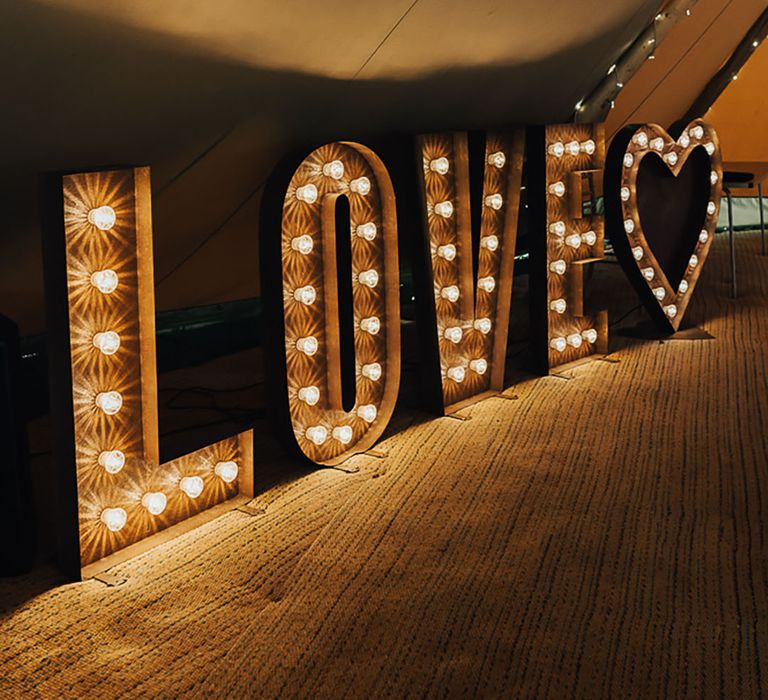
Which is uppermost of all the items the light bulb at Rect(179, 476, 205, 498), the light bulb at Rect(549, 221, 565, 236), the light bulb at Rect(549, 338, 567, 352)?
the light bulb at Rect(549, 221, 565, 236)

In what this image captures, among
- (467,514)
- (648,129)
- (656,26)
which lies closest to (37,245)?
(467,514)

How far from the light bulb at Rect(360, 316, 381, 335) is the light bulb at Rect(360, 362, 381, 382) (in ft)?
0.24

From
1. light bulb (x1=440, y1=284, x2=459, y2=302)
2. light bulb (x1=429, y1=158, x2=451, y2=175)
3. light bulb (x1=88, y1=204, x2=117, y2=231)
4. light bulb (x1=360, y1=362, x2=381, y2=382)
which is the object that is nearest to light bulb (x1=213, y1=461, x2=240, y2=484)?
light bulb (x1=360, y1=362, x2=381, y2=382)

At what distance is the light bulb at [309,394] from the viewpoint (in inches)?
80.8

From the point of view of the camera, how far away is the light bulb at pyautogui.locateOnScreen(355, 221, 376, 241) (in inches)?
86.0

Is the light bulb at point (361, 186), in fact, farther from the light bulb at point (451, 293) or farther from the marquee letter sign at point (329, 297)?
the light bulb at point (451, 293)

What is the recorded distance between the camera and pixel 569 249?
2.81 meters

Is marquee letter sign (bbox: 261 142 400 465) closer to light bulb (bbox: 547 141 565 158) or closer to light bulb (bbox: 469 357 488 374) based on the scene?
light bulb (bbox: 469 357 488 374)

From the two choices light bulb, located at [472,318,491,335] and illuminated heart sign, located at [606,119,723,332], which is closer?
light bulb, located at [472,318,491,335]

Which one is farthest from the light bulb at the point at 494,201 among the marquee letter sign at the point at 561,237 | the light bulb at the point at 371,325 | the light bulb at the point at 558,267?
the light bulb at the point at 371,325

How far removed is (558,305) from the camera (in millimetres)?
2803

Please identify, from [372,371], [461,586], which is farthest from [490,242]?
[461,586]

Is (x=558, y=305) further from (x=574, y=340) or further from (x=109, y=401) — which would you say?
(x=109, y=401)

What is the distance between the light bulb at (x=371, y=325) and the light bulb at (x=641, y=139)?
1.11m
